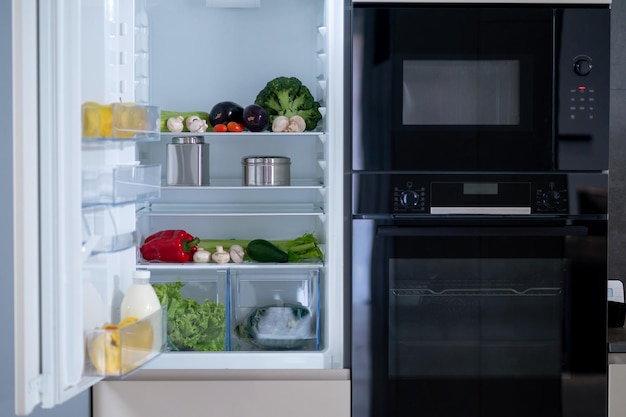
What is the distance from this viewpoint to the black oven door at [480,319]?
288 centimetres

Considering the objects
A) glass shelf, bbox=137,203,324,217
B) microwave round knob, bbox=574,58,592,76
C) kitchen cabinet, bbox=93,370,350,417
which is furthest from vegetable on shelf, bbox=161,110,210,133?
microwave round knob, bbox=574,58,592,76

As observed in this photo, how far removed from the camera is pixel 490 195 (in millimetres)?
2883

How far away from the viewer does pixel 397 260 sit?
9.44 feet

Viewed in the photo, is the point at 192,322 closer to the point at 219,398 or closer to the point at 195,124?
the point at 219,398

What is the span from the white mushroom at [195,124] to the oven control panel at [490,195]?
0.72 m

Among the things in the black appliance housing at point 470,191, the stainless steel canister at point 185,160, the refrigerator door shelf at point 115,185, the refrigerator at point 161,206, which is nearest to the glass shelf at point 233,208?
the refrigerator at point 161,206

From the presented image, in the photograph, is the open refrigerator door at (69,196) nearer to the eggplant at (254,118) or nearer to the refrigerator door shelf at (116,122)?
the refrigerator door shelf at (116,122)

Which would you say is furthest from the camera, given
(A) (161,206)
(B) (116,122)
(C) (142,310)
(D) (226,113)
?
(A) (161,206)

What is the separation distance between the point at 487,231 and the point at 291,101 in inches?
30.9

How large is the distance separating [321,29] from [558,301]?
1.16 meters

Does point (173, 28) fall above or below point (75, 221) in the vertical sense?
above

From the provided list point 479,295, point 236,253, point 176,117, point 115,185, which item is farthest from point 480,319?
point 115,185

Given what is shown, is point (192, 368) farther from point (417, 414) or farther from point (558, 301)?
point (558, 301)

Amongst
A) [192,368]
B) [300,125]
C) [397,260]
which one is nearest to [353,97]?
[300,125]
